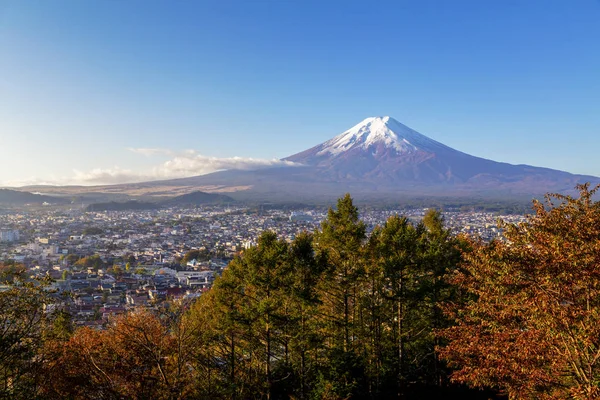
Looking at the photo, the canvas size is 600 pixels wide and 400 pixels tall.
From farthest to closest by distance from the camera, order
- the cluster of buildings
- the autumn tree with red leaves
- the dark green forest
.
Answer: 1. the cluster of buildings
2. the dark green forest
3. the autumn tree with red leaves

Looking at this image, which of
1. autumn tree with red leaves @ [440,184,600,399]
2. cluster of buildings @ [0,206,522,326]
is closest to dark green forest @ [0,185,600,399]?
autumn tree with red leaves @ [440,184,600,399]

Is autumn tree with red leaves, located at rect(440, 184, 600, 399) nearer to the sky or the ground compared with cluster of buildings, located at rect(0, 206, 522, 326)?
nearer to the sky

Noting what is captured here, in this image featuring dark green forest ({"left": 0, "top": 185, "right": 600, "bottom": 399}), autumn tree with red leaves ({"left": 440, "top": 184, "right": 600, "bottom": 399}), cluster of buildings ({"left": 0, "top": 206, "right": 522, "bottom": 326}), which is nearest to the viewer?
autumn tree with red leaves ({"left": 440, "top": 184, "right": 600, "bottom": 399})

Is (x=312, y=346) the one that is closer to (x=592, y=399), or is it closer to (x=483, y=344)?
(x=483, y=344)

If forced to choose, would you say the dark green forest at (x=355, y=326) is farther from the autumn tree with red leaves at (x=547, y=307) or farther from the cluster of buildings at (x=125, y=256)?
the cluster of buildings at (x=125, y=256)

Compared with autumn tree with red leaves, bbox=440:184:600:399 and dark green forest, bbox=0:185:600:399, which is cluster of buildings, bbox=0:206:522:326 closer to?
dark green forest, bbox=0:185:600:399

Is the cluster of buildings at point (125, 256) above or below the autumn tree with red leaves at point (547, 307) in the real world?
below

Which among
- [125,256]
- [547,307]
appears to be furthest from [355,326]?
[125,256]

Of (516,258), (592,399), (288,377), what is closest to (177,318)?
(288,377)

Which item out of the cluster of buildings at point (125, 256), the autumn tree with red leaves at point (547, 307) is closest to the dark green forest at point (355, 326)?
the autumn tree with red leaves at point (547, 307)
